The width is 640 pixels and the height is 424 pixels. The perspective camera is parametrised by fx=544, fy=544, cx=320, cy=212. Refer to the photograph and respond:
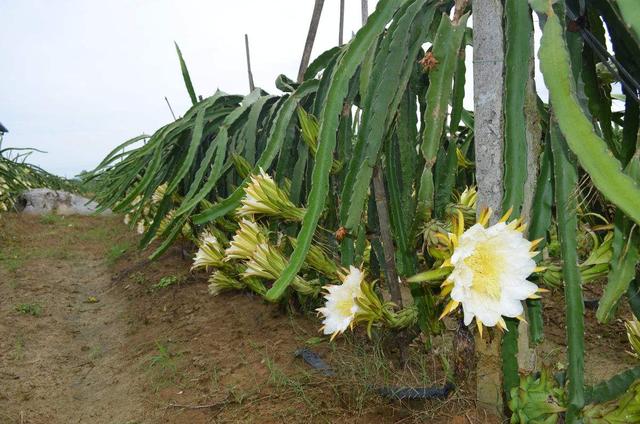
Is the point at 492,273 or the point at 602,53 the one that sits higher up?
the point at 602,53

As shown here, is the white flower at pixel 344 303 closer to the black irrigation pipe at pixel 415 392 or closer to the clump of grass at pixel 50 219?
the black irrigation pipe at pixel 415 392

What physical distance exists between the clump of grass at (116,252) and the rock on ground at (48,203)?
2.43 metres

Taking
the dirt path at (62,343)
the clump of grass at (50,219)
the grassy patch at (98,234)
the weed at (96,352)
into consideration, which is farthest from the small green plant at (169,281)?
the clump of grass at (50,219)

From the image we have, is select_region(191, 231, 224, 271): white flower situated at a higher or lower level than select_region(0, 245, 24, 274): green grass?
higher

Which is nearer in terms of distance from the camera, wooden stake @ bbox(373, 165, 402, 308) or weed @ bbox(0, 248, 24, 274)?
wooden stake @ bbox(373, 165, 402, 308)

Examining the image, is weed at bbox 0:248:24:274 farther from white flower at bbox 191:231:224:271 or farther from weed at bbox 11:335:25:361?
white flower at bbox 191:231:224:271

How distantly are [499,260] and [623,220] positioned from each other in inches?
7.9

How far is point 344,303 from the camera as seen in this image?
113 centimetres

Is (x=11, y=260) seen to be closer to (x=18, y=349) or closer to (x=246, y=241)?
(x=18, y=349)

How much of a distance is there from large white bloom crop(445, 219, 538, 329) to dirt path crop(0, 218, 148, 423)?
3.80ft

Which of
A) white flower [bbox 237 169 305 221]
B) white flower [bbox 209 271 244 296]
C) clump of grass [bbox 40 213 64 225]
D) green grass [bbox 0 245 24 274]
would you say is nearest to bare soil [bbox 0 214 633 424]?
white flower [bbox 209 271 244 296]

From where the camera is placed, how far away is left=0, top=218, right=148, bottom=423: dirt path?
5.83 ft

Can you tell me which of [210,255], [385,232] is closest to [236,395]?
[385,232]

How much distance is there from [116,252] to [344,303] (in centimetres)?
364
